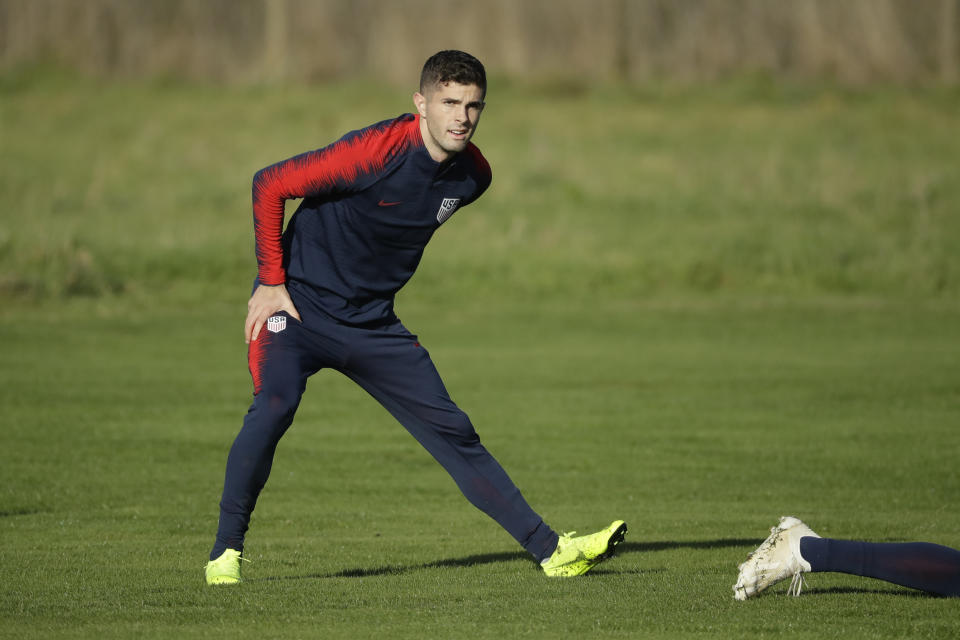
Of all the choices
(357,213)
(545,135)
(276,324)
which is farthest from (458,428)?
(545,135)

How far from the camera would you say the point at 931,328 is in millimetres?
21906

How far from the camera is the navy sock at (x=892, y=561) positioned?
20.7 ft

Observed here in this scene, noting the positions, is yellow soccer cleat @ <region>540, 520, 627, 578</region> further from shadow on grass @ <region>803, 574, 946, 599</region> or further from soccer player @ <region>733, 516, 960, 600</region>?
shadow on grass @ <region>803, 574, 946, 599</region>

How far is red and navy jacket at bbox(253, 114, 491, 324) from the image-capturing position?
677cm

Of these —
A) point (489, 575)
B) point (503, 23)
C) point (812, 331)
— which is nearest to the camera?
point (489, 575)

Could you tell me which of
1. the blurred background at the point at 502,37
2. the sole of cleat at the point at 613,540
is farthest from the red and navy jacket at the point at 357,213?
the blurred background at the point at 502,37

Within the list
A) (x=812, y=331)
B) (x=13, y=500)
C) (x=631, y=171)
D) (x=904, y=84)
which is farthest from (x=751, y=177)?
(x=13, y=500)

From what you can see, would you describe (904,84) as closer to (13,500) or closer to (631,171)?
(631,171)

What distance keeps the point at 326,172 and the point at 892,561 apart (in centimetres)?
309

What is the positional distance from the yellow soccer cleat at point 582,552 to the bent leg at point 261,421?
1502mm

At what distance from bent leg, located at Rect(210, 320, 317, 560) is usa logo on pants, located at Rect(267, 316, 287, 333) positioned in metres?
0.02

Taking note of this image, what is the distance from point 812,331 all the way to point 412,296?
7.48 m

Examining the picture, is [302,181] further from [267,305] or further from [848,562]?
[848,562]

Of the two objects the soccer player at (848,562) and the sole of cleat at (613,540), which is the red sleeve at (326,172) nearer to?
the sole of cleat at (613,540)
